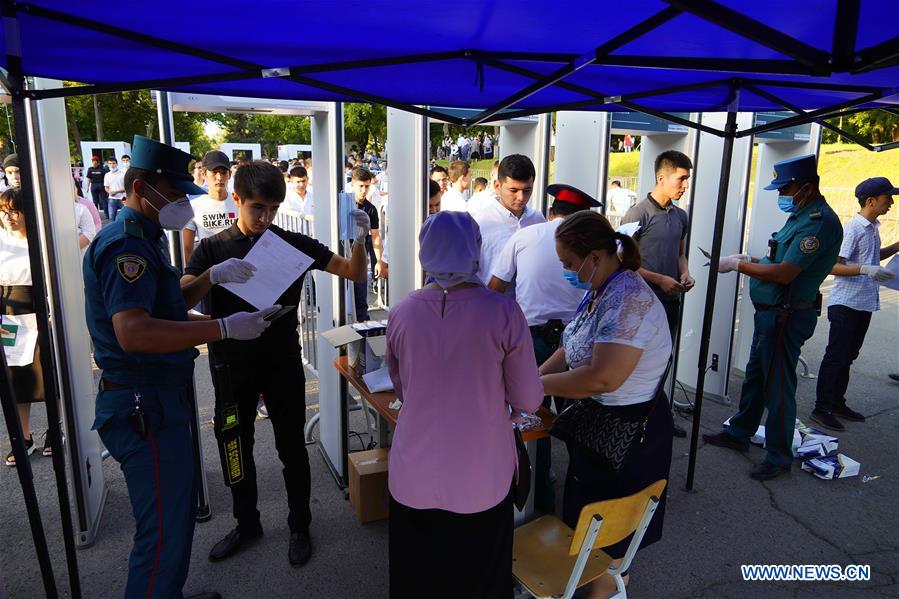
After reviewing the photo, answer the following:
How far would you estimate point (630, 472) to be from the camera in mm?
2389

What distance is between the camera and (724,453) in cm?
441

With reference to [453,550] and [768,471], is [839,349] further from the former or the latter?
[453,550]

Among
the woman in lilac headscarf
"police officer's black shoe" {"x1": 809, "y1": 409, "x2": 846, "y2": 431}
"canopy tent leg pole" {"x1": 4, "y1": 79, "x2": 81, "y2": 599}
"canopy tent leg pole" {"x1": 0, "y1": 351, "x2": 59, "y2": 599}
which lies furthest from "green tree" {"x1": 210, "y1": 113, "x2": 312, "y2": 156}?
the woman in lilac headscarf

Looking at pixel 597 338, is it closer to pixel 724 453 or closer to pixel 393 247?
pixel 393 247

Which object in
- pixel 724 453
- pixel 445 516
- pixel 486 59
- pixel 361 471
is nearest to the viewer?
pixel 445 516

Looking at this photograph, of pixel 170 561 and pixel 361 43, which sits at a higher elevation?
pixel 361 43

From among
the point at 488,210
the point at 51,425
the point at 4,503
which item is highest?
the point at 488,210

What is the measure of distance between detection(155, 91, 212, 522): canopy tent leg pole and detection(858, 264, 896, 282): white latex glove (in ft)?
15.8

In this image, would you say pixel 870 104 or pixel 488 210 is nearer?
pixel 870 104

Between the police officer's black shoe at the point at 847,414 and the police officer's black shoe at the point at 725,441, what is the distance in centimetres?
131

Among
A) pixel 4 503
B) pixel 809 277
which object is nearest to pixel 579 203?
pixel 809 277

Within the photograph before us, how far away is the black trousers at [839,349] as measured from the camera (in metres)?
4.93

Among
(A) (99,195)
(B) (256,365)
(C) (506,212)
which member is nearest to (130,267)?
(B) (256,365)

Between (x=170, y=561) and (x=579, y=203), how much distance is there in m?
2.67
